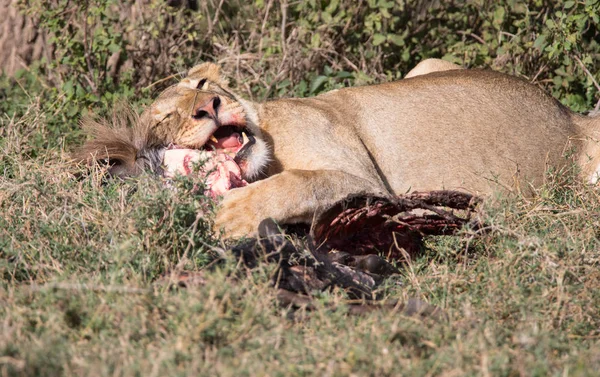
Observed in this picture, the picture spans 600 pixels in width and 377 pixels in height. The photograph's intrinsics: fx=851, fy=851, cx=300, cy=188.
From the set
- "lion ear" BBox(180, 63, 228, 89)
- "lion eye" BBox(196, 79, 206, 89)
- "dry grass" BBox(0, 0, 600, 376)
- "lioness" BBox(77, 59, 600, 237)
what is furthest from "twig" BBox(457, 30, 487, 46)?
"lion eye" BBox(196, 79, 206, 89)

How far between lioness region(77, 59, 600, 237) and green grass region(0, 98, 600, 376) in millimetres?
530

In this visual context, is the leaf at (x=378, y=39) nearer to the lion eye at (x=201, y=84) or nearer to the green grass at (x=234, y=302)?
the lion eye at (x=201, y=84)

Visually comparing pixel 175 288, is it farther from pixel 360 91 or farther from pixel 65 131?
pixel 65 131

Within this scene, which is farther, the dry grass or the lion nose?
the lion nose

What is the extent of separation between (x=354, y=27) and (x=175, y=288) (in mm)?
4096

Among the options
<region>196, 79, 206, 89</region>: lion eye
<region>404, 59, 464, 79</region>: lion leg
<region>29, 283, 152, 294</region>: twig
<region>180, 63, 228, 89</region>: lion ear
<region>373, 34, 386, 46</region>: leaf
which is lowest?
<region>404, 59, 464, 79</region>: lion leg

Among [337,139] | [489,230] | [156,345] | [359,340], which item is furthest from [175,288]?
[337,139]

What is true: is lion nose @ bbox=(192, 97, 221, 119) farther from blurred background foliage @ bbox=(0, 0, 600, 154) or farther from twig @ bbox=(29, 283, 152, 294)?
blurred background foliage @ bbox=(0, 0, 600, 154)

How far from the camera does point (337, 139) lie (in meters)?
4.68

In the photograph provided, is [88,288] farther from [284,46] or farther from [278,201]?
[284,46]

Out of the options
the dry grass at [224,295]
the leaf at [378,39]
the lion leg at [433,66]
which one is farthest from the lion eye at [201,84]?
the leaf at [378,39]

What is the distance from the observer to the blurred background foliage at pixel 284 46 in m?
5.98

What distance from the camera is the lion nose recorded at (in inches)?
165

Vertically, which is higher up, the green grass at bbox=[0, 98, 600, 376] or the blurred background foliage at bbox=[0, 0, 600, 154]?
the green grass at bbox=[0, 98, 600, 376]
